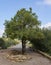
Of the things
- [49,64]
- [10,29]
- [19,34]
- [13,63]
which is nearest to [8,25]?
[10,29]

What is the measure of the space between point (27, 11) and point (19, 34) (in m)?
3.54

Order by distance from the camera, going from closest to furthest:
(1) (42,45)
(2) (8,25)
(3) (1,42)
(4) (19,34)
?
(4) (19,34)
(2) (8,25)
(1) (42,45)
(3) (1,42)

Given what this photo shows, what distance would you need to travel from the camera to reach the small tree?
3005 centimetres

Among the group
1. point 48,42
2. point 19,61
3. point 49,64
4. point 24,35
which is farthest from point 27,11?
point 49,64

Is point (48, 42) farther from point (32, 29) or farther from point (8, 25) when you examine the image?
point (8, 25)

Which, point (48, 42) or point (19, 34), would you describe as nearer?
point (19, 34)

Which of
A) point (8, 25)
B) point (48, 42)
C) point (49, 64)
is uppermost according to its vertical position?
point (8, 25)

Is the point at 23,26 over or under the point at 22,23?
under

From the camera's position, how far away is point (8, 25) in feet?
104

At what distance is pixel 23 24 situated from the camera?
30.7 meters

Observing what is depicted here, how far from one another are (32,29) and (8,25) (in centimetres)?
347

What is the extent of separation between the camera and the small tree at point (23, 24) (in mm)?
30047

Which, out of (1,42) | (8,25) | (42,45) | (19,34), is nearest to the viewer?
(19,34)

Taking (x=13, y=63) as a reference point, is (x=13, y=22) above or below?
above
